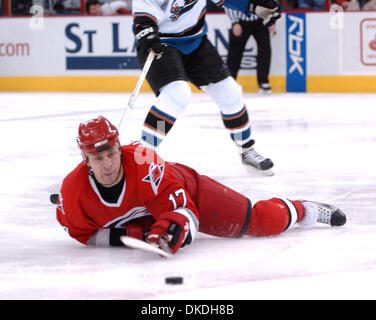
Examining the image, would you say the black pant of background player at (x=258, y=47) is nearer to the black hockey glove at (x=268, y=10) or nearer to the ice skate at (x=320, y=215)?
the black hockey glove at (x=268, y=10)

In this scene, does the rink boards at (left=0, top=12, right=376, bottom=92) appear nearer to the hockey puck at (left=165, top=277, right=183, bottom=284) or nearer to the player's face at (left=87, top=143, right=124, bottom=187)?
the player's face at (left=87, top=143, right=124, bottom=187)

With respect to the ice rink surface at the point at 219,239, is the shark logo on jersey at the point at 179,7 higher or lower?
higher

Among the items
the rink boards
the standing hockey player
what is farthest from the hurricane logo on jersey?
the rink boards

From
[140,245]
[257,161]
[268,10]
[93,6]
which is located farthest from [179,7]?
[93,6]

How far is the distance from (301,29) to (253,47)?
0.52 m

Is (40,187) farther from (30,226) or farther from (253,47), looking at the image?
(253,47)

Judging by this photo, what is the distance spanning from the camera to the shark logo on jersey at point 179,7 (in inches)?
146

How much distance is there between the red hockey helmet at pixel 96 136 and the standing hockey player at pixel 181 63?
4.01ft

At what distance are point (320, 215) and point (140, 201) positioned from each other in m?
0.71

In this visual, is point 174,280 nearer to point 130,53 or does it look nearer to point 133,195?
point 133,195

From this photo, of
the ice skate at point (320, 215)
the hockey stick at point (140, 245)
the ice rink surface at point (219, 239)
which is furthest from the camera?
the ice skate at point (320, 215)

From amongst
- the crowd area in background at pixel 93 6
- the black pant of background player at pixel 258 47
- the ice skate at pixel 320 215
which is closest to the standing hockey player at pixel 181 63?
the ice skate at pixel 320 215

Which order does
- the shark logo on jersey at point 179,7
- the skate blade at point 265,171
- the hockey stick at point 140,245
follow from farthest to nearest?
the skate blade at point 265,171
the shark logo on jersey at point 179,7
the hockey stick at point 140,245
